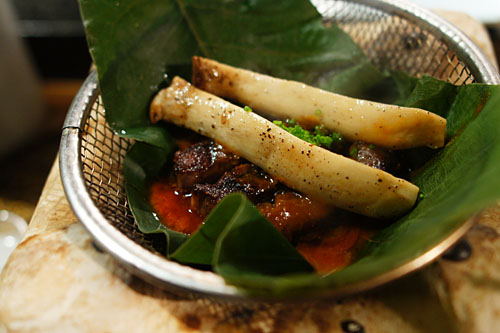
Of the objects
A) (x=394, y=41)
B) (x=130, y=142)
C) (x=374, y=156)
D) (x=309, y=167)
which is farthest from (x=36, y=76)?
(x=374, y=156)

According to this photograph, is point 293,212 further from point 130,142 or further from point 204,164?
point 130,142

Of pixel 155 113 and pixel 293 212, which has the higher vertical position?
pixel 155 113

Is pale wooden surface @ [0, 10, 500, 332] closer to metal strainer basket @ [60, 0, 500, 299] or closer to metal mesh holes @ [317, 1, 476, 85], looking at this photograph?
metal strainer basket @ [60, 0, 500, 299]

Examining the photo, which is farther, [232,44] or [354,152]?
[232,44]

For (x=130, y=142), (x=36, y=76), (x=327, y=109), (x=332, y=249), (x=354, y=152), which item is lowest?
(x=36, y=76)

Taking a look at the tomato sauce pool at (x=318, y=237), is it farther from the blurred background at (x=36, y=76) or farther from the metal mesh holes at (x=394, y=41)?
the blurred background at (x=36, y=76)

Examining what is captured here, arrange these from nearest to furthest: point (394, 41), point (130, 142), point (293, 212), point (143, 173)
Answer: point (293, 212), point (143, 173), point (130, 142), point (394, 41)

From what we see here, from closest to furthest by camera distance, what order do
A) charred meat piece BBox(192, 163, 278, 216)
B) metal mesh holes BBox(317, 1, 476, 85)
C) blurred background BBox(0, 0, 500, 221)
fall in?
charred meat piece BBox(192, 163, 278, 216)
metal mesh holes BBox(317, 1, 476, 85)
blurred background BBox(0, 0, 500, 221)

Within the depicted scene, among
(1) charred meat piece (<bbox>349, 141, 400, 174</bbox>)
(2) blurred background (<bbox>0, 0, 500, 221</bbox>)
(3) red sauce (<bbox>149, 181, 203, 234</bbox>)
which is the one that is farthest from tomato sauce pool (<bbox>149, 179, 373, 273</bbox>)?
(2) blurred background (<bbox>0, 0, 500, 221</bbox>)

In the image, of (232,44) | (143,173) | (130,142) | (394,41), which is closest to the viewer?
(143,173)
